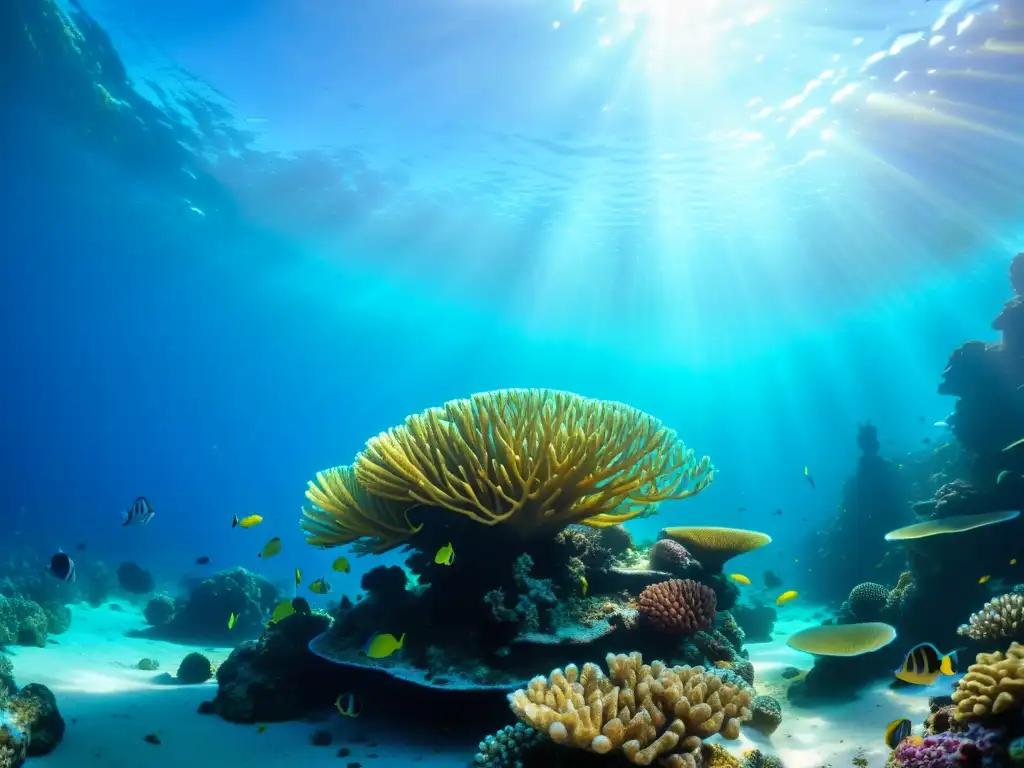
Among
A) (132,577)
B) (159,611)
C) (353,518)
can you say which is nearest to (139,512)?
(353,518)

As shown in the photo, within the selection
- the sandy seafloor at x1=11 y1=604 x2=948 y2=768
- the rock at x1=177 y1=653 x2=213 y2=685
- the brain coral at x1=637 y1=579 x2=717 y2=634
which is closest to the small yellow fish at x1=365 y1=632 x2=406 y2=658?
the sandy seafloor at x1=11 y1=604 x2=948 y2=768

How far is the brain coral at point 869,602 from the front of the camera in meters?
8.41

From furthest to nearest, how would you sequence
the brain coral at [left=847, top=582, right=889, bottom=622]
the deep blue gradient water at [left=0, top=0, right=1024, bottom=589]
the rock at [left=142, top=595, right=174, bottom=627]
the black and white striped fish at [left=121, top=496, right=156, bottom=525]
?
the deep blue gradient water at [left=0, top=0, right=1024, bottom=589], the rock at [left=142, top=595, right=174, bottom=627], the brain coral at [left=847, top=582, right=889, bottom=622], the black and white striped fish at [left=121, top=496, right=156, bottom=525]

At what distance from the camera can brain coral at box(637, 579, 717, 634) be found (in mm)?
5445

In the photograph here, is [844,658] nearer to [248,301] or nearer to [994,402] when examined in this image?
[994,402]

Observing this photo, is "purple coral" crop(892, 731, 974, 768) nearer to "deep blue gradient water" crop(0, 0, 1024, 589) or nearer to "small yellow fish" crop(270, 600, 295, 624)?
"small yellow fish" crop(270, 600, 295, 624)

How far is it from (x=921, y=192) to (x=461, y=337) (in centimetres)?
4288

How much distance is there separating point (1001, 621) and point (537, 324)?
5102cm

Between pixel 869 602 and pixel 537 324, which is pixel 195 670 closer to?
pixel 869 602

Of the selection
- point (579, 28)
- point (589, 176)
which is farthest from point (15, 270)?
point (579, 28)

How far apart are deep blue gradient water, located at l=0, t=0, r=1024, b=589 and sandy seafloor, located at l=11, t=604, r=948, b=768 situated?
16.8 m

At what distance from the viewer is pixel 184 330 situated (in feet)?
200

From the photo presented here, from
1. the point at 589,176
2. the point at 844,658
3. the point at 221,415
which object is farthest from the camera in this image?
the point at 221,415

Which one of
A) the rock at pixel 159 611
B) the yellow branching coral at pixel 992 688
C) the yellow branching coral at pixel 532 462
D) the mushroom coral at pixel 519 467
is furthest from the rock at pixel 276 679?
the rock at pixel 159 611
